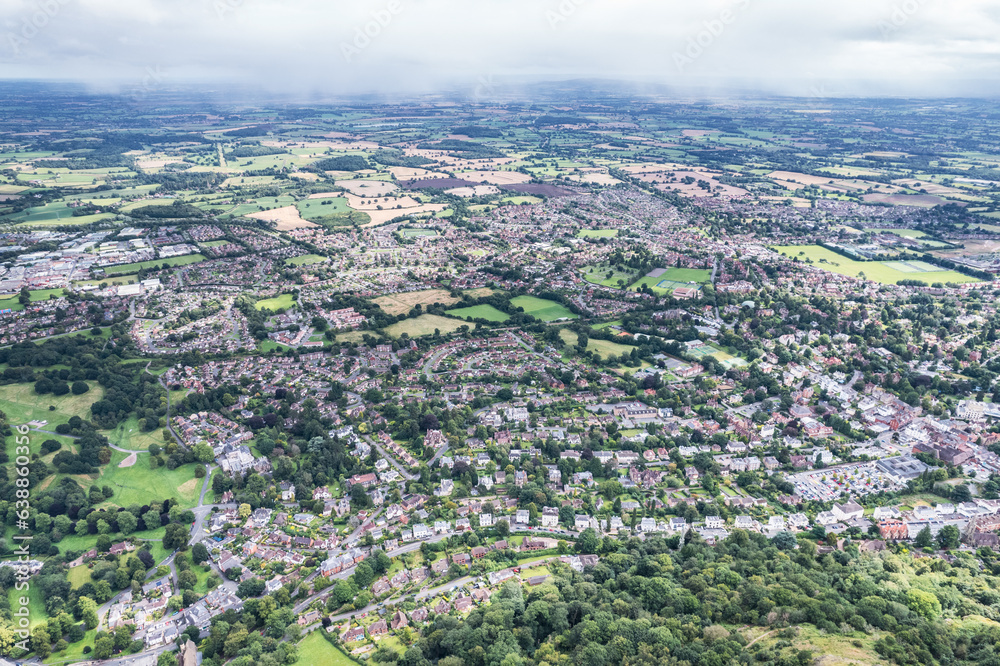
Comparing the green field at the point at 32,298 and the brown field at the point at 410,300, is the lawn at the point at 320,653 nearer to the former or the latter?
the brown field at the point at 410,300

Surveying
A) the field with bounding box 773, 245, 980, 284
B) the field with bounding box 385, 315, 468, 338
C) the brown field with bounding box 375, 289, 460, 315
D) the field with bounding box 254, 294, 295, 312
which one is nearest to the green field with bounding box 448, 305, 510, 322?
the field with bounding box 385, 315, 468, 338

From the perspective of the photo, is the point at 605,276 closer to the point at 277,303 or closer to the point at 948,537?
the point at 277,303

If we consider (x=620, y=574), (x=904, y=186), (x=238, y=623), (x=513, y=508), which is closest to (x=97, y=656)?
(x=238, y=623)

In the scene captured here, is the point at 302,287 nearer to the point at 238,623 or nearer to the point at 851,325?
the point at 238,623

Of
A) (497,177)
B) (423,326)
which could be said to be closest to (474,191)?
(497,177)

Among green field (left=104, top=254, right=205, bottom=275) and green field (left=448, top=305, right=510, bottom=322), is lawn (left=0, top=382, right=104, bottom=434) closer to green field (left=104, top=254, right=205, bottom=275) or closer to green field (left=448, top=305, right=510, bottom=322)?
green field (left=104, top=254, right=205, bottom=275)

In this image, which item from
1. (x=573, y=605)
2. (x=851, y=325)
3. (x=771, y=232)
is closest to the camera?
(x=573, y=605)
